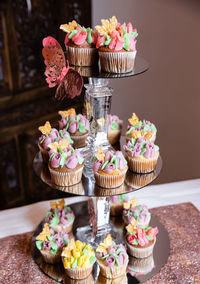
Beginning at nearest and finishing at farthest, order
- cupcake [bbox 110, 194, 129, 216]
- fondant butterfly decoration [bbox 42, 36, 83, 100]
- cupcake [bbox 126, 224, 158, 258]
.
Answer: fondant butterfly decoration [bbox 42, 36, 83, 100] < cupcake [bbox 126, 224, 158, 258] < cupcake [bbox 110, 194, 129, 216]

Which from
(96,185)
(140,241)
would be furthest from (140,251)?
(96,185)

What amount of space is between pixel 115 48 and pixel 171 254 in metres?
0.86

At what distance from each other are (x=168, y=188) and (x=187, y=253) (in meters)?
0.47

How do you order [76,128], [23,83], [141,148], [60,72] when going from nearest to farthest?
[60,72]
[141,148]
[76,128]
[23,83]

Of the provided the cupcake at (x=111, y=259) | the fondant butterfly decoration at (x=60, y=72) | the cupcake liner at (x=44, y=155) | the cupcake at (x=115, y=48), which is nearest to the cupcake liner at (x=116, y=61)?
the cupcake at (x=115, y=48)

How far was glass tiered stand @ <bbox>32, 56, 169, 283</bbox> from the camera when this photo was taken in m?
1.31

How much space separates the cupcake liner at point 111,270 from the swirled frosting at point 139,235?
0.11 m

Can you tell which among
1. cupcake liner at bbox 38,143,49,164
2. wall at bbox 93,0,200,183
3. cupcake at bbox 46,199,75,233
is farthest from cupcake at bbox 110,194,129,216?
wall at bbox 93,0,200,183

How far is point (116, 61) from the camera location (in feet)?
4.05

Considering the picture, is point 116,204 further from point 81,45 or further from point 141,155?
point 81,45

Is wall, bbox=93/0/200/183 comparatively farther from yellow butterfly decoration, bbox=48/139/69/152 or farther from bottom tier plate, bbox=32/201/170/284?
yellow butterfly decoration, bbox=48/139/69/152

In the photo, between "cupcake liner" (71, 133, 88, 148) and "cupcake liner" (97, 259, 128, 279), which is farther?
"cupcake liner" (71, 133, 88, 148)

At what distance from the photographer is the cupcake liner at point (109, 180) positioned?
1311 mm

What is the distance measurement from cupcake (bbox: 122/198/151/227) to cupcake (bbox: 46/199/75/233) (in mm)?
226
